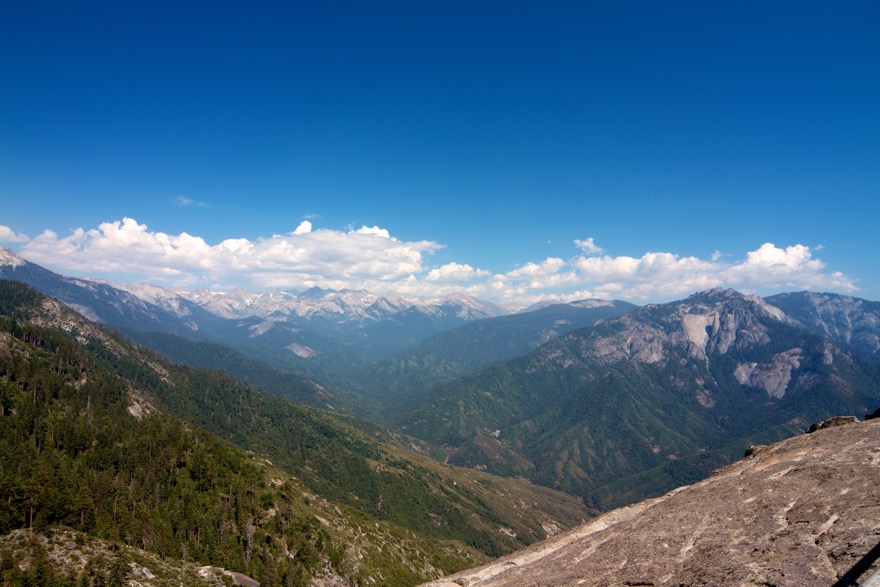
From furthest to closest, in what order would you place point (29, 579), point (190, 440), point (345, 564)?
1. point (190, 440)
2. point (345, 564)
3. point (29, 579)

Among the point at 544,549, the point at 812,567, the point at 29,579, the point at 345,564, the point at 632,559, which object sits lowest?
the point at 345,564

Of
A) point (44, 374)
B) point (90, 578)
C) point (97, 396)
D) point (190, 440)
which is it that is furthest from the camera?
point (97, 396)

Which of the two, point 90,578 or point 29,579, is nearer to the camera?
point 29,579

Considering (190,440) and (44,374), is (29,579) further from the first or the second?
(44,374)

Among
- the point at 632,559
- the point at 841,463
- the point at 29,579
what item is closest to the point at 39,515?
the point at 29,579

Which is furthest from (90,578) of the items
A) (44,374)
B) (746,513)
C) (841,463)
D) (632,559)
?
Answer: (44,374)

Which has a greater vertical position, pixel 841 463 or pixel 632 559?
pixel 841 463
